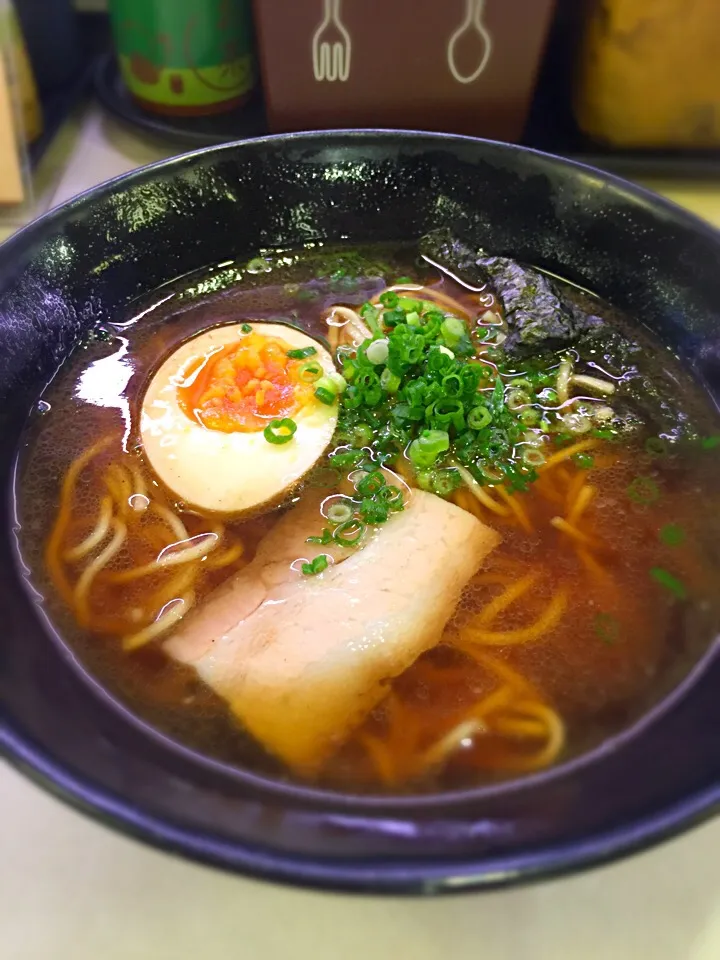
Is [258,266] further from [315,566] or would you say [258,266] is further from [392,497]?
[315,566]

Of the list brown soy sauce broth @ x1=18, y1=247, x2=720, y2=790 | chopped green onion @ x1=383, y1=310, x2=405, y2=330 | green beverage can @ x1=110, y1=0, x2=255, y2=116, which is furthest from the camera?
green beverage can @ x1=110, y1=0, x2=255, y2=116

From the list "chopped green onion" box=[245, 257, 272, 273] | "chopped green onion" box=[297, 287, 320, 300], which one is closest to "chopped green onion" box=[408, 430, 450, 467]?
"chopped green onion" box=[297, 287, 320, 300]

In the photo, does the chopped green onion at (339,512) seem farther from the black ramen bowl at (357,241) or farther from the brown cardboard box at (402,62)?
the brown cardboard box at (402,62)

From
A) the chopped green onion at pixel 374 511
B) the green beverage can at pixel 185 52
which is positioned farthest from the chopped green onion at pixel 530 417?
the green beverage can at pixel 185 52

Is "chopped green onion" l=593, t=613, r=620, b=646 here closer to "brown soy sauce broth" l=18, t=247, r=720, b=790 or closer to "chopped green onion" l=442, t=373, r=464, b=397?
"brown soy sauce broth" l=18, t=247, r=720, b=790

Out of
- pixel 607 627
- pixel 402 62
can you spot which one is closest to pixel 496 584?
pixel 607 627

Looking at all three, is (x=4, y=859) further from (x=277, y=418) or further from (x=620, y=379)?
(x=620, y=379)
